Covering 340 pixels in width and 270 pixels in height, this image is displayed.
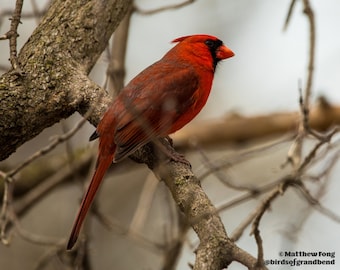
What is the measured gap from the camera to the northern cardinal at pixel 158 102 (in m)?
3.59

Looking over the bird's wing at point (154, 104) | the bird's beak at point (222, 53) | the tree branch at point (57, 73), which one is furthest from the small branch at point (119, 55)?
the tree branch at point (57, 73)

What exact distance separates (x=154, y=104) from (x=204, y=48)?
1.00 m

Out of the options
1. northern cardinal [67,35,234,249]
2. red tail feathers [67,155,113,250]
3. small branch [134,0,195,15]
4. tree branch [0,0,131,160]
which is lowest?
red tail feathers [67,155,113,250]

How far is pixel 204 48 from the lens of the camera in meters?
4.81

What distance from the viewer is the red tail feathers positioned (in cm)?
347

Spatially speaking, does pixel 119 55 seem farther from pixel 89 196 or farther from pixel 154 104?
pixel 89 196

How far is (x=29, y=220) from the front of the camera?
24.3ft

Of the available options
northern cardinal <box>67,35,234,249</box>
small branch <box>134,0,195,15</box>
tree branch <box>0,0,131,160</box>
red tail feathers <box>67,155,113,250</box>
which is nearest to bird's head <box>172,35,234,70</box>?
northern cardinal <box>67,35,234,249</box>

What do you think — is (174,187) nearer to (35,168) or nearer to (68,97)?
Result: (68,97)

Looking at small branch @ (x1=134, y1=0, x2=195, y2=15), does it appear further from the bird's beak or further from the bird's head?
the bird's beak

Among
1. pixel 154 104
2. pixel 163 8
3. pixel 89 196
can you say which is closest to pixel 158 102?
pixel 154 104

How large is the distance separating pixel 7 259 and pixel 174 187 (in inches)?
176

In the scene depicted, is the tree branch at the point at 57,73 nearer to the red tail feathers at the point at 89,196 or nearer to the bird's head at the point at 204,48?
the red tail feathers at the point at 89,196

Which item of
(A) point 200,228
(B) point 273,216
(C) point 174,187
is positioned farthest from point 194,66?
(B) point 273,216
